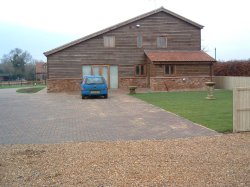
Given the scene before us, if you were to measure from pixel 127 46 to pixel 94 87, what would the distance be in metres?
9.63

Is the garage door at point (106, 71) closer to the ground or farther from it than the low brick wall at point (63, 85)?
farther from it

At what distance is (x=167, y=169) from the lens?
253 inches

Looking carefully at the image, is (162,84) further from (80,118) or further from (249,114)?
(249,114)

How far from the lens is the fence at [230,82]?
91.3 ft

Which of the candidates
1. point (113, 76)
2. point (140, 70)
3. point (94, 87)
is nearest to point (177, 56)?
point (140, 70)

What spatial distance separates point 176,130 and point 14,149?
15.4 ft

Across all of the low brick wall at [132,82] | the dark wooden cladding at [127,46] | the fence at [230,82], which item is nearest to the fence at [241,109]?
the fence at [230,82]

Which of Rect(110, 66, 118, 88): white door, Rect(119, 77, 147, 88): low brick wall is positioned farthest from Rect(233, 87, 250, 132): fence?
Rect(110, 66, 118, 88): white door

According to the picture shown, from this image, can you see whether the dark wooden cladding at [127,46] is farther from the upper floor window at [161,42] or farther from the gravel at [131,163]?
the gravel at [131,163]

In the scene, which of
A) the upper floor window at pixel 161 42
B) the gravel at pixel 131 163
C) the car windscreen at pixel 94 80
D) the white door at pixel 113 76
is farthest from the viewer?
the upper floor window at pixel 161 42

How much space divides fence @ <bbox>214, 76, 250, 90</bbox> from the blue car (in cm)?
1118

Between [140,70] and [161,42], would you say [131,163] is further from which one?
[161,42]

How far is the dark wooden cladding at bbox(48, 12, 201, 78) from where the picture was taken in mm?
30688

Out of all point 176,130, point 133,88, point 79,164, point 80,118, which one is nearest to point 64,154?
point 79,164
